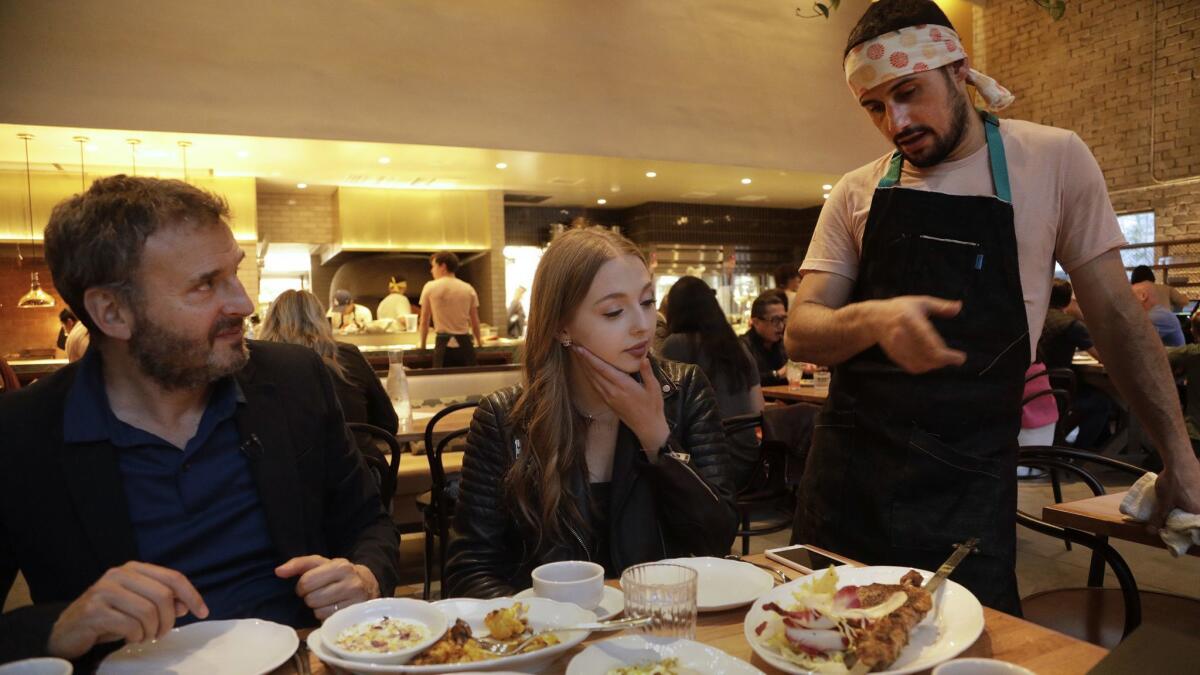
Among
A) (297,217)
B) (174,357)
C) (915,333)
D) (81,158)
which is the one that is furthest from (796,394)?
(297,217)

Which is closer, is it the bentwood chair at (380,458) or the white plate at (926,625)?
the white plate at (926,625)

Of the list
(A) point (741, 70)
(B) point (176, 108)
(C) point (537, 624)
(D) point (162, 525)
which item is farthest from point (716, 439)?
(A) point (741, 70)

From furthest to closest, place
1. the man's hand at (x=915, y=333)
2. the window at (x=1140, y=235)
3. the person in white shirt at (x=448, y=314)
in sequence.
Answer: the window at (x=1140, y=235) < the person in white shirt at (x=448, y=314) < the man's hand at (x=915, y=333)

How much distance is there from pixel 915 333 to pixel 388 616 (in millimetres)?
973

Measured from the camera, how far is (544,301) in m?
1.91

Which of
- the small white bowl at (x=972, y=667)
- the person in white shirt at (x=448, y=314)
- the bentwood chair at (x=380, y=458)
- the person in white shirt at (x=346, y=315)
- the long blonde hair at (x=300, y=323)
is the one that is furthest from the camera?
the person in white shirt at (x=346, y=315)

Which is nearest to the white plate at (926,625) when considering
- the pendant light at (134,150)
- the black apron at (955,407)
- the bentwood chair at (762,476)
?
the black apron at (955,407)

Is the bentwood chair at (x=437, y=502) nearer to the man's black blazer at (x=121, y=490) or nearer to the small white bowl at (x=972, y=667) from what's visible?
the man's black blazer at (x=121, y=490)

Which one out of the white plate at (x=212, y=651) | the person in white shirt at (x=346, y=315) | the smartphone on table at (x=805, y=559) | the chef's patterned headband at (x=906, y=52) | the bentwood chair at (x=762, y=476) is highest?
the chef's patterned headband at (x=906, y=52)

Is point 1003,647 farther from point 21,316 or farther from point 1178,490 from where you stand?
point 21,316

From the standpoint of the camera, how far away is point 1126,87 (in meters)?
10.4

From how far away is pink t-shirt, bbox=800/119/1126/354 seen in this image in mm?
1729

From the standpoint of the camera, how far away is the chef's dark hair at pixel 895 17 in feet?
5.74

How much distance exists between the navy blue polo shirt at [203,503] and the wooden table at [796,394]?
3954 mm
